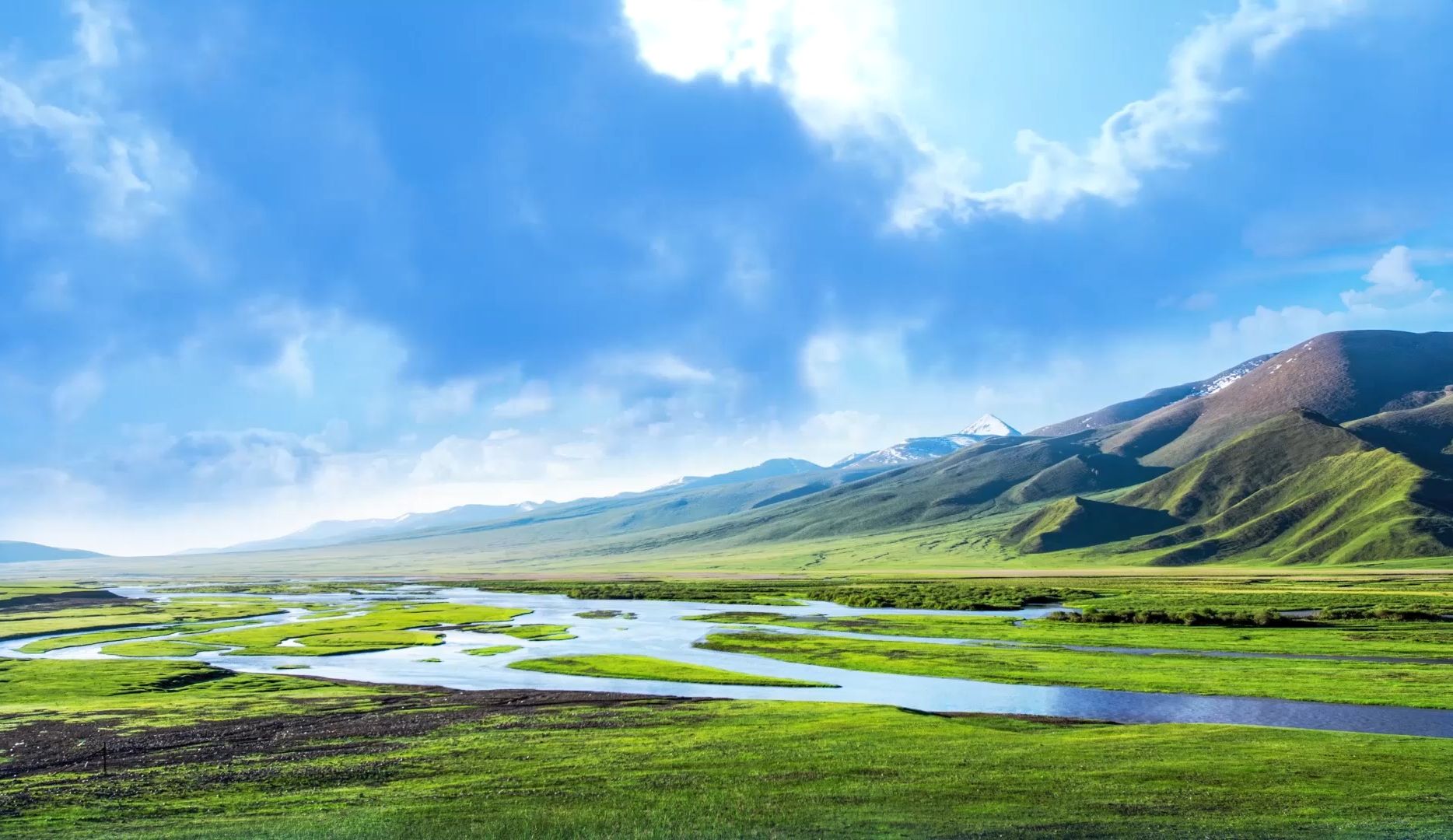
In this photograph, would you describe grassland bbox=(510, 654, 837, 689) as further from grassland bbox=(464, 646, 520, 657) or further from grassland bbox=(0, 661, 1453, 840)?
grassland bbox=(0, 661, 1453, 840)

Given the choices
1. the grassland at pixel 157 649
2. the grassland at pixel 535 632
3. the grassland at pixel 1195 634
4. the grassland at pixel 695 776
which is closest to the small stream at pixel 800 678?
the grassland at pixel 157 649

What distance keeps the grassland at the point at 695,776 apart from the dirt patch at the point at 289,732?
0.22m

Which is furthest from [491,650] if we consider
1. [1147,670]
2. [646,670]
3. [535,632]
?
[1147,670]

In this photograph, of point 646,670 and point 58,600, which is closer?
point 646,670

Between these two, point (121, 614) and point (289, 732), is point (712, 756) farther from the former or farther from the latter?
→ point (121, 614)

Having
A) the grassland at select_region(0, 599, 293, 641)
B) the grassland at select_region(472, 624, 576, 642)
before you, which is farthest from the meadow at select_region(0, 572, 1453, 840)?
the grassland at select_region(0, 599, 293, 641)

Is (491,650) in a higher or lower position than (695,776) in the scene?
lower

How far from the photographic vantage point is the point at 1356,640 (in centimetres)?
7375

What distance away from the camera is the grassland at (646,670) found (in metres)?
62.8

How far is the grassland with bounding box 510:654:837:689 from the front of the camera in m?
62.8

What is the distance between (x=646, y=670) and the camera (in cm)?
6962

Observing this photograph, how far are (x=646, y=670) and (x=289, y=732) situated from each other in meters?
29.4

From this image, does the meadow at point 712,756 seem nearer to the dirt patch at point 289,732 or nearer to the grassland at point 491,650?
the dirt patch at point 289,732

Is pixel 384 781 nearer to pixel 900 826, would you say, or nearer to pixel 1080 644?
pixel 900 826
